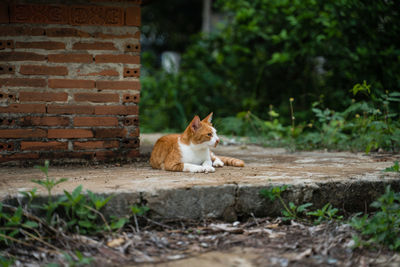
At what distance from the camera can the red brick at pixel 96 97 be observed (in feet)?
12.2

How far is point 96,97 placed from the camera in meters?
3.75

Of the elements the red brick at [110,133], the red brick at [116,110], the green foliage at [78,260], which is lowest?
the green foliage at [78,260]

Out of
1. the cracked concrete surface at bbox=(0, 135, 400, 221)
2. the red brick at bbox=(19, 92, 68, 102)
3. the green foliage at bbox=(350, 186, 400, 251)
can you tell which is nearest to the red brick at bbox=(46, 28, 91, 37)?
the red brick at bbox=(19, 92, 68, 102)

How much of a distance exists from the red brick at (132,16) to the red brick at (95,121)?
928mm

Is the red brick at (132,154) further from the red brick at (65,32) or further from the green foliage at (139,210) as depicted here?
the green foliage at (139,210)

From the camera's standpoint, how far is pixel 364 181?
291 centimetres

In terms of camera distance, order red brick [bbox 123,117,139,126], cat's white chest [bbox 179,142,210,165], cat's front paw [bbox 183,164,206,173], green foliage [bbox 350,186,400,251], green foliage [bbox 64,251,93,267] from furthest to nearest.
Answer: red brick [bbox 123,117,139,126] → cat's white chest [bbox 179,142,210,165] → cat's front paw [bbox 183,164,206,173] → green foliage [bbox 350,186,400,251] → green foliage [bbox 64,251,93,267]

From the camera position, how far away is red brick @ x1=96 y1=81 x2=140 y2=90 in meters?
3.75

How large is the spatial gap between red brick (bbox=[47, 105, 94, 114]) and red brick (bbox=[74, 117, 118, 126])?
0.22ft

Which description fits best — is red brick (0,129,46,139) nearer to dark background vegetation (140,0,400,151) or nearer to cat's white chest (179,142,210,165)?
cat's white chest (179,142,210,165)


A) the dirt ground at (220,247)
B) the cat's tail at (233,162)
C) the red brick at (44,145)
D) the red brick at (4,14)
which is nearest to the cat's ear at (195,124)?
the cat's tail at (233,162)

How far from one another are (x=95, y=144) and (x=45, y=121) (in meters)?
0.49

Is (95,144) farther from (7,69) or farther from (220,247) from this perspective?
(220,247)

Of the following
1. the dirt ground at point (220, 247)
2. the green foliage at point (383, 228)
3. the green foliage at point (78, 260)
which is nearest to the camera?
the green foliage at point (78, 260)
